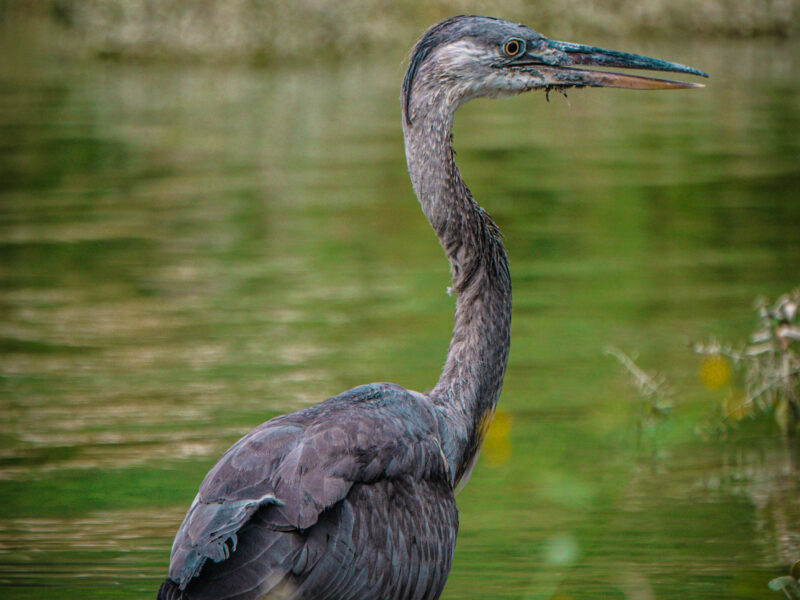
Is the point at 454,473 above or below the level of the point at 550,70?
below

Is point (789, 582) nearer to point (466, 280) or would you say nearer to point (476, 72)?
point (466, 280)

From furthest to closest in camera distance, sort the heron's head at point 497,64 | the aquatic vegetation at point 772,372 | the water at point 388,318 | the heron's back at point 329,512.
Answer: the aquatic vegetation at point 772,372, the water at point 388,318, the heron's head at point 497,64, the heron's back at point 329,512

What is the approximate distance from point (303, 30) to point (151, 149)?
10.3 m

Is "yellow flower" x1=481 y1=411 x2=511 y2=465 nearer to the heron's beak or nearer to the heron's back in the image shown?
the heron's back

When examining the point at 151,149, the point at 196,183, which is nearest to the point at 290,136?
the point at 151,149

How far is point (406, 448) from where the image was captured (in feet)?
13.9

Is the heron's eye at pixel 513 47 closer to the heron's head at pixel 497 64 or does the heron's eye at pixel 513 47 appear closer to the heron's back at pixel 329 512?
the heron's head at pixel 497 64

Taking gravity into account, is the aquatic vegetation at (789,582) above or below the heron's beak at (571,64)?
below

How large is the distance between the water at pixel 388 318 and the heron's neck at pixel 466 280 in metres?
0.18

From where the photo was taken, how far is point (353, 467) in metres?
4.03

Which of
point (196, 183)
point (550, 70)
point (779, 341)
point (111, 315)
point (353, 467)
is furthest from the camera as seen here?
point (196, 183)

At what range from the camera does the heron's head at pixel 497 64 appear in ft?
16.4

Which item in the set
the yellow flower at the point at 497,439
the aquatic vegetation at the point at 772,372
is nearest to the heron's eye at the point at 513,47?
the yellow flower at the point at 497,439

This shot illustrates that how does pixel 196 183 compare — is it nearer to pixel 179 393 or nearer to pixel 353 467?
pixel 179 393
